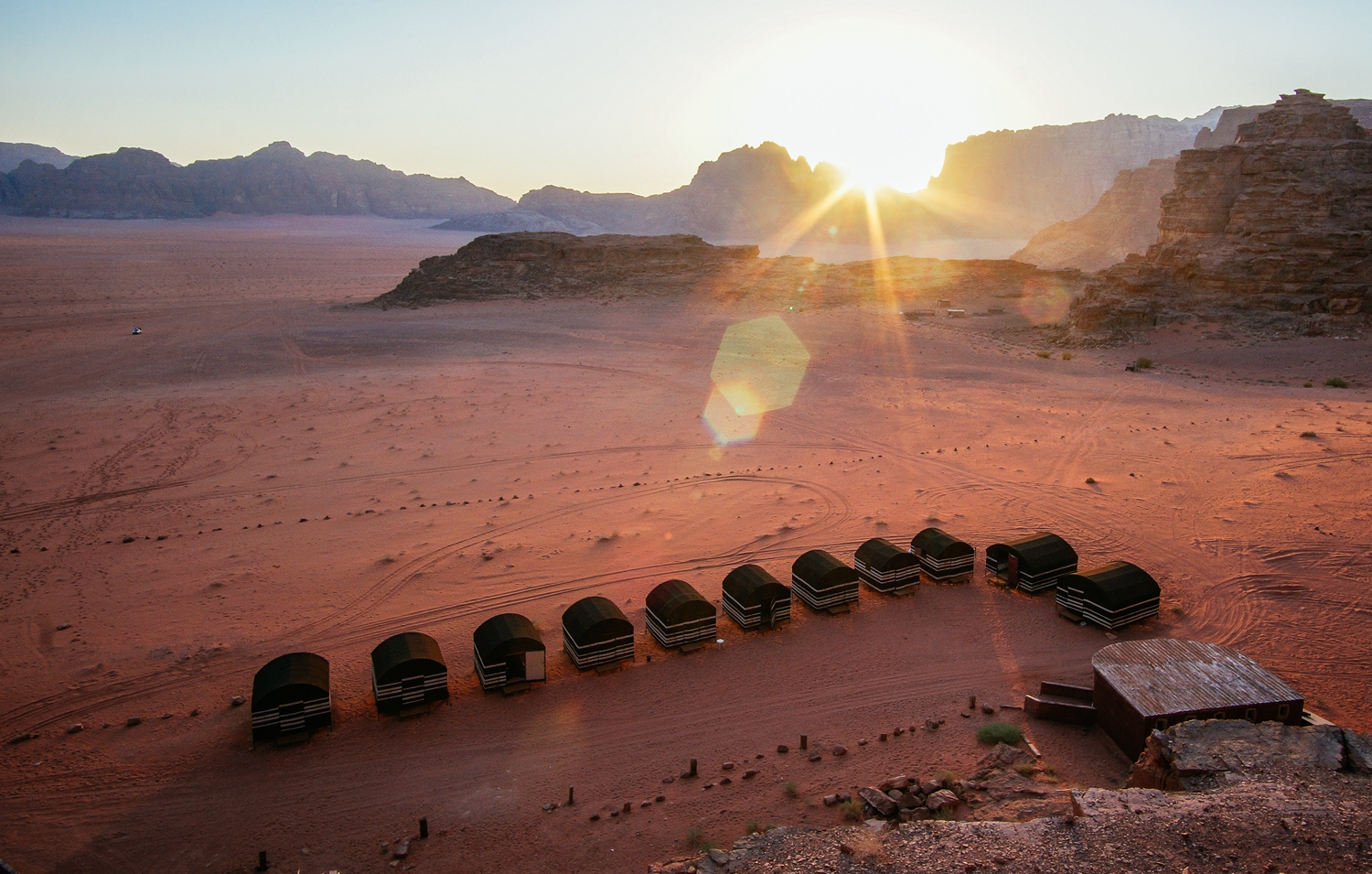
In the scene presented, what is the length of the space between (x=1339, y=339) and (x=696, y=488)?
32764 millimetres

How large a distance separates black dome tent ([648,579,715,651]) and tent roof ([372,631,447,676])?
3051 millimetres

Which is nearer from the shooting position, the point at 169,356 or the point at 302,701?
the point at 302,701

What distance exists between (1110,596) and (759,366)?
68.2 ft

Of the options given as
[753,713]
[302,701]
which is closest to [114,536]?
[302,701]

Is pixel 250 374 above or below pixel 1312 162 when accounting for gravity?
below

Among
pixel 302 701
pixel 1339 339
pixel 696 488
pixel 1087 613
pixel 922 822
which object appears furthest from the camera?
pixel 1339 339

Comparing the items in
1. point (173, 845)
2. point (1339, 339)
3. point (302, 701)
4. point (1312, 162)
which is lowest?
point (173, 845)

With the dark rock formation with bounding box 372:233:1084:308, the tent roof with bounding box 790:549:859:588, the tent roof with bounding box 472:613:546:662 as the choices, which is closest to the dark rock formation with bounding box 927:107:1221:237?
the dark rock formation with bounding box 372:233:1084:308

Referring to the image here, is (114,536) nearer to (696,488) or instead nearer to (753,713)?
(696,488)

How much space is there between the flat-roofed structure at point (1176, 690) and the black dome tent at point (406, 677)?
8.15m

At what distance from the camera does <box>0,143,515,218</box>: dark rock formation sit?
436ft

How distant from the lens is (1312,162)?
1490 inches

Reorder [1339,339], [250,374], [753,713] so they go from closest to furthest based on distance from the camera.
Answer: [753,713] < [250,374] < [1339,339]

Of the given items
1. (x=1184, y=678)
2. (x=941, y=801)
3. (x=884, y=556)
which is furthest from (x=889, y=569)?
(x=941, y=801)
